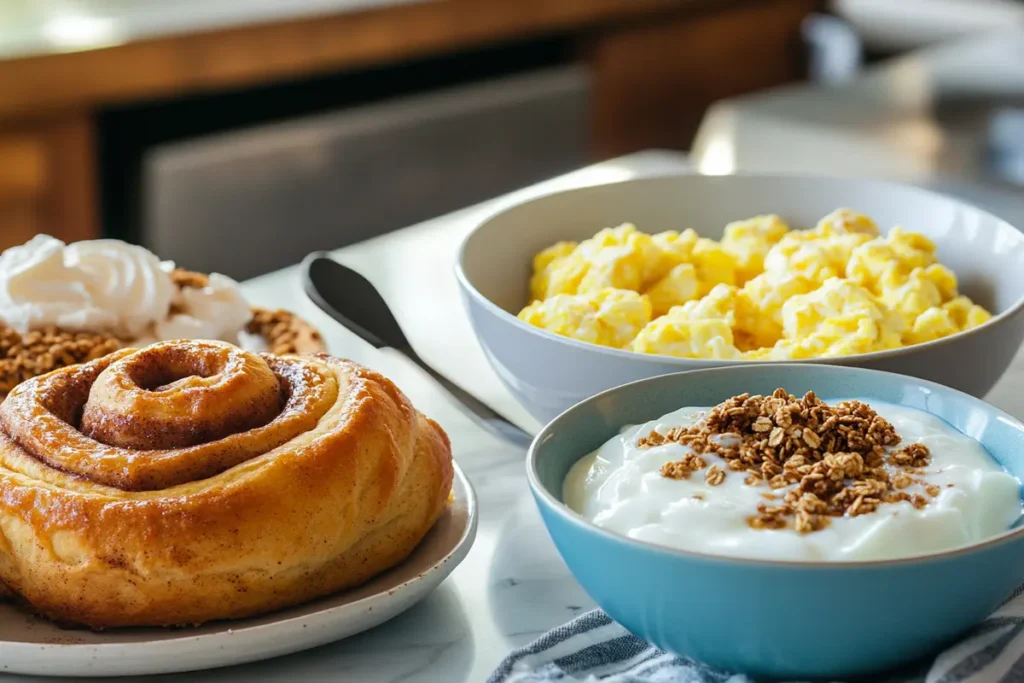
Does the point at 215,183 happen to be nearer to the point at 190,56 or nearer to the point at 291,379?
the point at 190,56

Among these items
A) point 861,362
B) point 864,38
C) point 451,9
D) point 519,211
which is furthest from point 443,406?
point 864,38

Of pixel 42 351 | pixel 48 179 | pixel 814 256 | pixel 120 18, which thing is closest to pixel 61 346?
pixel 42 351

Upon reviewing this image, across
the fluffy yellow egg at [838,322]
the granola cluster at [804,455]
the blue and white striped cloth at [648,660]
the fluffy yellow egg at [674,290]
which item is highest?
the granola cluster at [804,455]

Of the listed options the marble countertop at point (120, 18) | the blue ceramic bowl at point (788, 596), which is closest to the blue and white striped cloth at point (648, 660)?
the blue ceramic bowl at point (788, 596)

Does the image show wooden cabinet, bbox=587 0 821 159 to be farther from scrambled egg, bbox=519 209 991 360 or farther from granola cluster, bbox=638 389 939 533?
granola cluster, bbox=638 389 939 533

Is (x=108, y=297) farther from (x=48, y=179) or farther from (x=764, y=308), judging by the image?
(x=48, y=179)

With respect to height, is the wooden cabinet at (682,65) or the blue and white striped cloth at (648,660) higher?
the blue and white striped cloth at (648,660)

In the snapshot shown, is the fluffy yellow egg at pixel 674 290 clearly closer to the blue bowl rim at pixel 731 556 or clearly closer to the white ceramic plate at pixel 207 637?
the blue bowl rim at pixel 731 556
